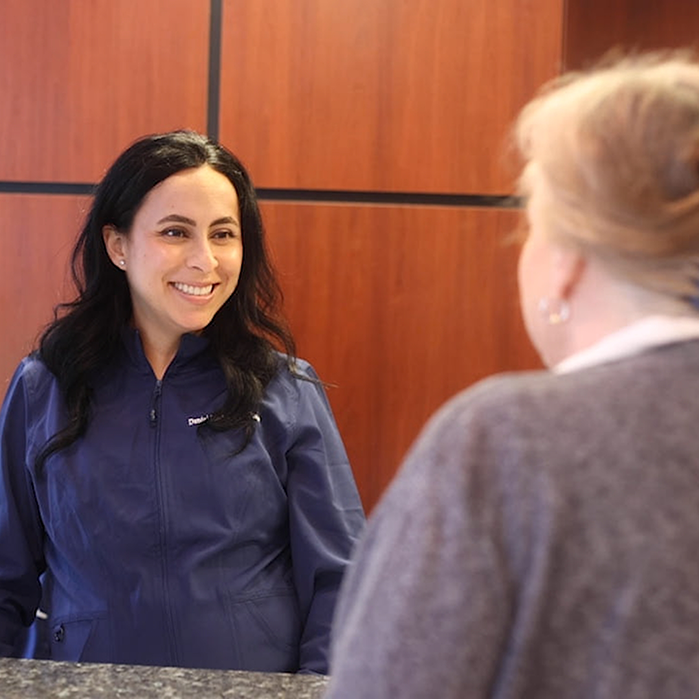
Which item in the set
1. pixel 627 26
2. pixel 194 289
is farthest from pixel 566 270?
pixel 627 26

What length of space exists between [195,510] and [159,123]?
3.37 ft

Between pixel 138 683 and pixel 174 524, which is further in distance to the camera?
pixel 174 524

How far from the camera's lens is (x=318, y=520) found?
1.89m

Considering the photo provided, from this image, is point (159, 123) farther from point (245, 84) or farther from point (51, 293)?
point (51, 293)

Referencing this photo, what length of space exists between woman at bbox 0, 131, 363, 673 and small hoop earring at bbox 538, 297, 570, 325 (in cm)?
110

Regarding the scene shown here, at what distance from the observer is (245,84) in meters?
2.40

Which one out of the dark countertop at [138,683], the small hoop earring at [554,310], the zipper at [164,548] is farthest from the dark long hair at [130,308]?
the small hoop earring at [554,310]

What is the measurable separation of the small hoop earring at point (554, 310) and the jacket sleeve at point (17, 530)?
4.38 ft

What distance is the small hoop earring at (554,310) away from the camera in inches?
32.3

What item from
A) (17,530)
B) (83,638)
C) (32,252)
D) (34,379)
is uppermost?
(32,252)

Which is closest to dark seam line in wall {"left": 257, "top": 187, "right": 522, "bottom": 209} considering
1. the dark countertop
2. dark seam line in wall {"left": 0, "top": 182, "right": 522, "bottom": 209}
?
dark seam line in wall {"left": 0, "top": 182, "right": 522, "bottom": 209}

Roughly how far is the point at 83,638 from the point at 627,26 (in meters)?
2.17

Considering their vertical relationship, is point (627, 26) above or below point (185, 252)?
above

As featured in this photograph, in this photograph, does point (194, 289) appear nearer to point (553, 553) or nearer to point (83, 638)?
point (83, 638)
